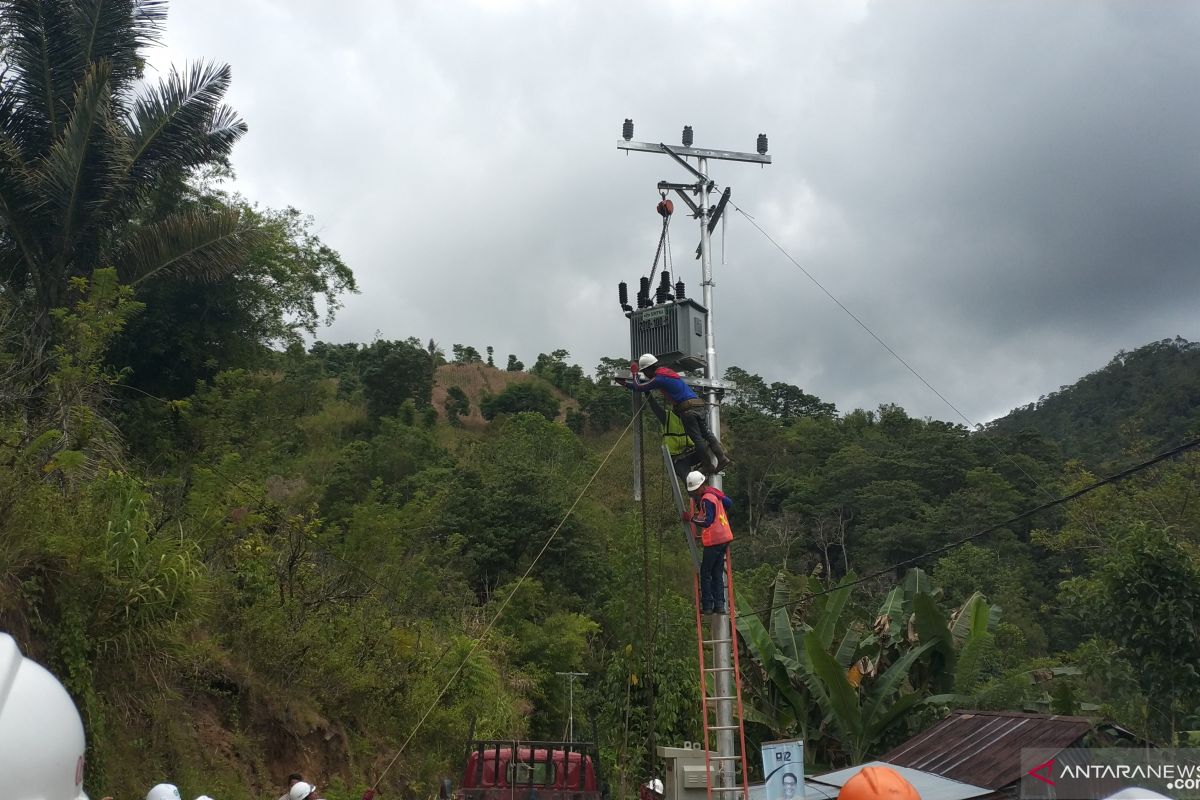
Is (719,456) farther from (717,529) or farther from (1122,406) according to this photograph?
(1122,406)

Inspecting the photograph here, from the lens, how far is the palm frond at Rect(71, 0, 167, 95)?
51.1ft

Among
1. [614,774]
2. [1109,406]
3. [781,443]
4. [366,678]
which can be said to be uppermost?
[1109,406]

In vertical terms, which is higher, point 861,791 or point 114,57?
point 114,57

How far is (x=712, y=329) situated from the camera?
38.3 feet

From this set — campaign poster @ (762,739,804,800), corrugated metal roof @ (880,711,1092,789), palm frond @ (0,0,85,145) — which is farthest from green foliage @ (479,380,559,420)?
campaign poster @ (762,739,804,800)

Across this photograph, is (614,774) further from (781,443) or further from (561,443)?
(781,443)

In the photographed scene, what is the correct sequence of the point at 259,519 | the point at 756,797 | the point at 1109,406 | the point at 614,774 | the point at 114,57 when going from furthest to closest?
the point at 1109,406, the point at 614,774, the point at 114,57, the point at 259,519, the point at 756,797

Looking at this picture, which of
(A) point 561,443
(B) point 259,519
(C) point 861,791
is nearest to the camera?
(C) point 861,791

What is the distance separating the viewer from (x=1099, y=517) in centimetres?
2911

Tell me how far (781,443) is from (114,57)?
4475 cm

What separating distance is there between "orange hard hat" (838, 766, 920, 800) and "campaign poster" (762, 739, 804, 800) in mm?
4816

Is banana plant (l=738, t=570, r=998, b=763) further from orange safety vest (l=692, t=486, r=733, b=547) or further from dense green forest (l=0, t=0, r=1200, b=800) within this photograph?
orange safety vest (l=692, t=486, r=733, b=547)

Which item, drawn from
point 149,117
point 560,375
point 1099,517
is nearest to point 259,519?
point 149,117

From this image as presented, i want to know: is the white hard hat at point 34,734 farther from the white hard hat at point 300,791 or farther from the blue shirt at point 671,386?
the blue shirt at point 671,386
